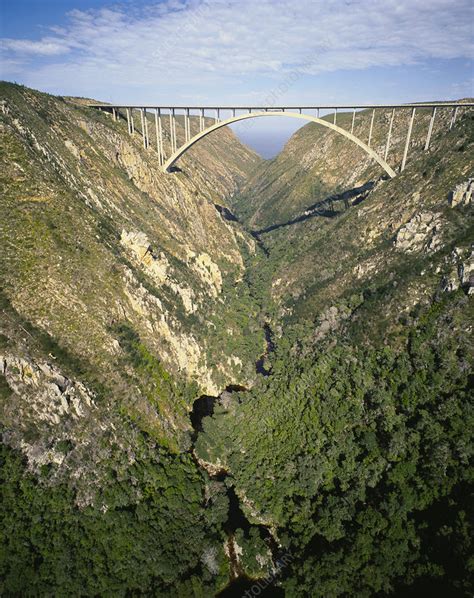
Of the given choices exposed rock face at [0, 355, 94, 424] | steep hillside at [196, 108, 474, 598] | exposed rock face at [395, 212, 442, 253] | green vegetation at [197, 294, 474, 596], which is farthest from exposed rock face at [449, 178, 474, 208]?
exposed rock face at [0, 355, 94, 424]

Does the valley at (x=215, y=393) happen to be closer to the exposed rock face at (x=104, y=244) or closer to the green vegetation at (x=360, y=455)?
the green vegetation at (x=360, y=455)

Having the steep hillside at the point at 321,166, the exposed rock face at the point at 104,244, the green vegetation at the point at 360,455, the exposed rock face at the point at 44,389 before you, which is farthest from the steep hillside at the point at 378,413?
the steep hillside at the point at 321,166

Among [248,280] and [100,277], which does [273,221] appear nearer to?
[248,280]

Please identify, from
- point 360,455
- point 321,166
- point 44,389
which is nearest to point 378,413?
point 360,455

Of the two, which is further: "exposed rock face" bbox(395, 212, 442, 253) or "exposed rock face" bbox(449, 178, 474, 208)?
"exposed rock face" bbox(395, 212, 442, 253)

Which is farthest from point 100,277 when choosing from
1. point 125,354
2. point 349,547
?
point 349,547

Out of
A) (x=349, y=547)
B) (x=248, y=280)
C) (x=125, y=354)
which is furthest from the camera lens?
(x=248, y=280)

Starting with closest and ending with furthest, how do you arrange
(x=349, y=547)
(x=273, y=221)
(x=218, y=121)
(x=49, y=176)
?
(x=349, y=547), (x=49, y=176), (x=218, y=121), (x=273, y=221)

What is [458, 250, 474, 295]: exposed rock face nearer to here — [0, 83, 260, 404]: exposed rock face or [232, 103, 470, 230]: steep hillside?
[0, 83, 260, 404]: exposed rock face
